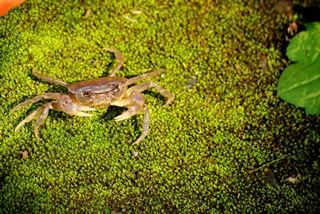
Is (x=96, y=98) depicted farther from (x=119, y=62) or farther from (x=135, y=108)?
(x=119, y=62)

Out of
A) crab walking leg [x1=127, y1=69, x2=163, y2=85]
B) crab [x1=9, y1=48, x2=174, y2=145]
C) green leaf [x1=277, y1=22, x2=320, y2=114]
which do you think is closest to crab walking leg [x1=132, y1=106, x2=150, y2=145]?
crab [x1=9, y1=48, x2=174, y2=145]

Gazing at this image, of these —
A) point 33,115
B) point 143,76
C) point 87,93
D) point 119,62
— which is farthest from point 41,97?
point 143,76

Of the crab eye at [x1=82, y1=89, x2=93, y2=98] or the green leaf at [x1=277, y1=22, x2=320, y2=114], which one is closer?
the crab eye at [x1=82, y1=89, x2=93, y2=98]

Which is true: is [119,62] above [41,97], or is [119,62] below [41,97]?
above

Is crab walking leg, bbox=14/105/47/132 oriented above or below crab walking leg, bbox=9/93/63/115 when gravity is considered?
below

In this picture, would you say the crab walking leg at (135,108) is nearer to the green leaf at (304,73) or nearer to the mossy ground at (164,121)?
the mossy ground at (164,121)

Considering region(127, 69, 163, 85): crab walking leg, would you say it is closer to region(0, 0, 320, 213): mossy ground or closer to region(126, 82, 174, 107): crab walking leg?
region(126, 82, 174, 107): crab walking leg

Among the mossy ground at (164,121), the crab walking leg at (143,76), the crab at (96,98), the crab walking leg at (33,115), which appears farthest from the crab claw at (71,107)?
the crab walking leg at (143,76)
